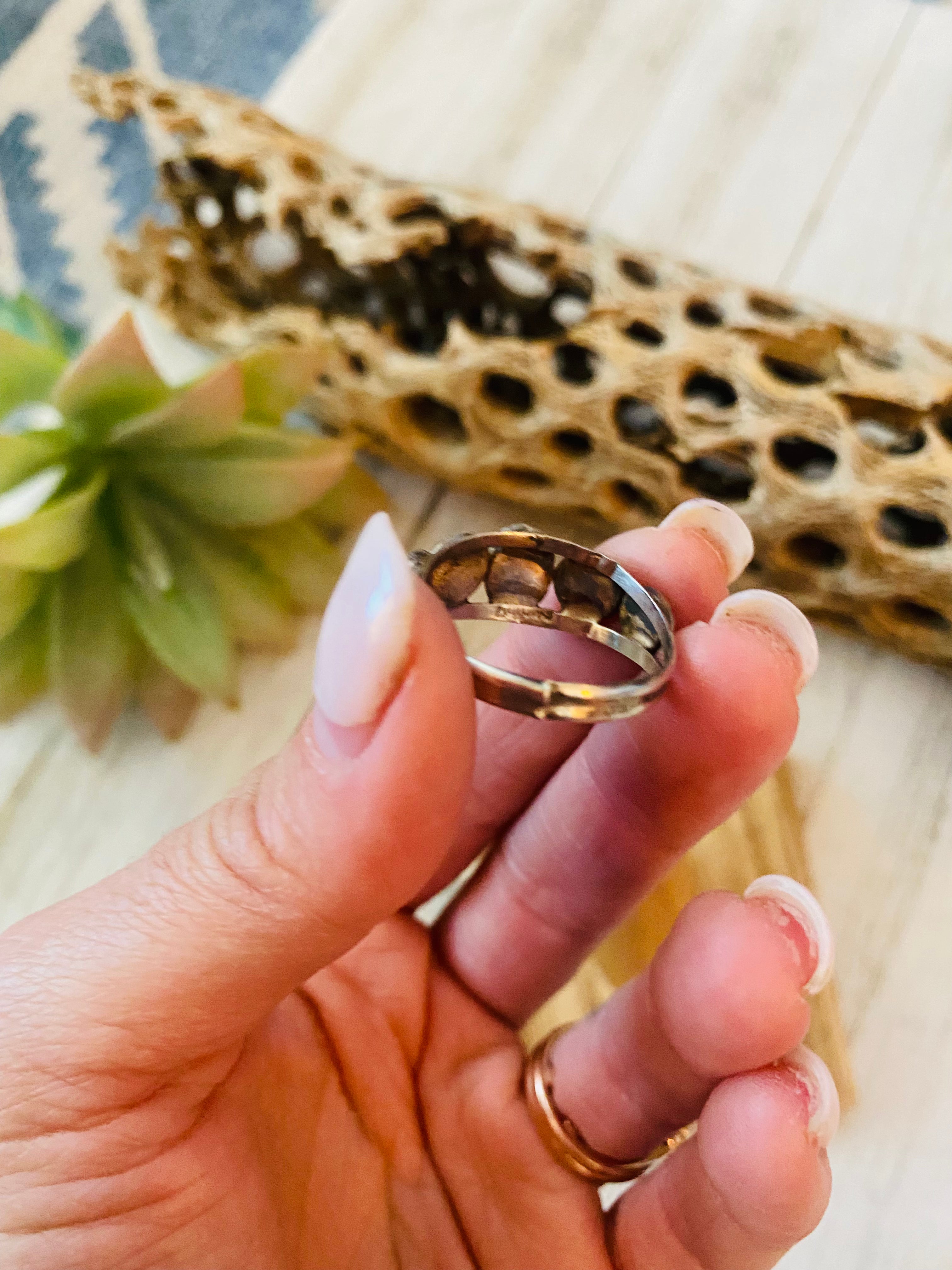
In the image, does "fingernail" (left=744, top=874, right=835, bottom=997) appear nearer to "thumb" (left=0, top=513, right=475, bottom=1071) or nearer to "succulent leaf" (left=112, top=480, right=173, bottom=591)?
"thumb" (left=0, top=513, right=475, bottom=1071)

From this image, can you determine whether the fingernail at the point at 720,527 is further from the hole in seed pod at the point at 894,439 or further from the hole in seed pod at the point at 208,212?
the hole in seed pod at the point at 208,212

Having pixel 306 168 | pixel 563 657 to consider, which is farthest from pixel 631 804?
pixel 306 168

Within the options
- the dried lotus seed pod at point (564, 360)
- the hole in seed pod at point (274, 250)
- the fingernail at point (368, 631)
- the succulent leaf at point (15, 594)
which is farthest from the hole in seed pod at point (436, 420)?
the fingernail at point (368, 631)

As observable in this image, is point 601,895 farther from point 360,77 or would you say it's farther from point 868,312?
point 360,77

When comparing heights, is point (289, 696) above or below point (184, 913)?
below

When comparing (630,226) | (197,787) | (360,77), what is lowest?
(197,787)

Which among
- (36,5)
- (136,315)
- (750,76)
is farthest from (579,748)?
(36,5)

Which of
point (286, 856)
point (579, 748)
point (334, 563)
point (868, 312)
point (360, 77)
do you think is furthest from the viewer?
point (360, 77)
